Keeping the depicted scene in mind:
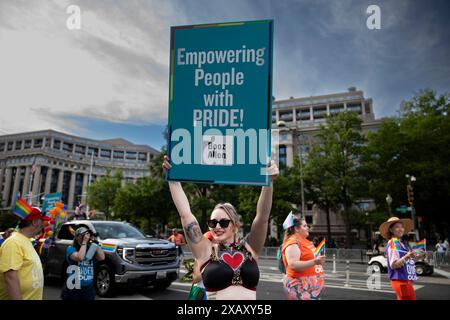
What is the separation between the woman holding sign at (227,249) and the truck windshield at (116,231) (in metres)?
6.70

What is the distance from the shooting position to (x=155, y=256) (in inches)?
316

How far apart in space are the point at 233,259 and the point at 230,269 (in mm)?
78

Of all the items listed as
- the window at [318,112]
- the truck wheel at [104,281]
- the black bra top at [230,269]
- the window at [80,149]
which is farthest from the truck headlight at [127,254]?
the window at [80,149]

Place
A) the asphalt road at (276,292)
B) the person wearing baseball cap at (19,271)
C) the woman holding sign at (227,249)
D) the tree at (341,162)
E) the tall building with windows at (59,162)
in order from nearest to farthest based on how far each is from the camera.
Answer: the woman holding sign at (227,249), the person wearing baseball cap at (19,271), the asphalt road at (276,292), the tree at (341,162), the tall building with windows at (59,162)

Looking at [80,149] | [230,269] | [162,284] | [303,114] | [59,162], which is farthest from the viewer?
[80,149]

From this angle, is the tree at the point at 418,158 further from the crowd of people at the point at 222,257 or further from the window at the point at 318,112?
the window at the point at 318,112

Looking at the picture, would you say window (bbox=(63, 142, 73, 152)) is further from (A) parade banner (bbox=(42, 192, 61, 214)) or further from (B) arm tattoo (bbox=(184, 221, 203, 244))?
(B) arm tattoo (bbox=(184, 221, 203, 244))

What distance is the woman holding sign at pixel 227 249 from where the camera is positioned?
2.24 metres

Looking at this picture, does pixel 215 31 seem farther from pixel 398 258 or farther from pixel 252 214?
pixel 252 214

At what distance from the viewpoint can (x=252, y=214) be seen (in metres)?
33.6

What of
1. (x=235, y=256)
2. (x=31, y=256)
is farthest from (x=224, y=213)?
(x=31, y=256)

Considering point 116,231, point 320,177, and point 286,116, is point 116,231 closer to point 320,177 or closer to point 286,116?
point 320,177

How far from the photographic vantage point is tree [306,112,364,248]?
102ft

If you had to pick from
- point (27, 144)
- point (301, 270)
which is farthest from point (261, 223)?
point (27, 144)
